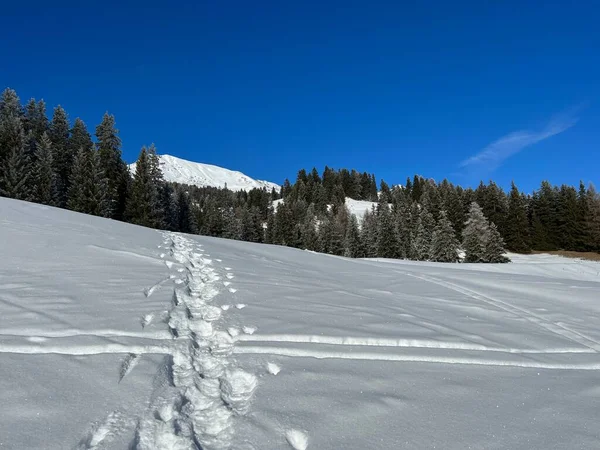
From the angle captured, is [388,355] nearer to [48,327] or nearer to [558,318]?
[48,327]

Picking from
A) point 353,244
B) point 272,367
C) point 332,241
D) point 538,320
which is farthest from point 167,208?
point 272,367

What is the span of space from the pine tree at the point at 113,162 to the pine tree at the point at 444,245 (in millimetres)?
41672

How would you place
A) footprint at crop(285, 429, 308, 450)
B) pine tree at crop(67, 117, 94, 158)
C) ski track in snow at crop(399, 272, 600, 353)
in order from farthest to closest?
pine tree at crop(67, 117, 94, 158) → ski track in snow at crop(399, 272, 600, 353) → footprint at crop(285, 429, 308, 450)

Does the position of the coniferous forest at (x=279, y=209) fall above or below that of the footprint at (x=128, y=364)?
above

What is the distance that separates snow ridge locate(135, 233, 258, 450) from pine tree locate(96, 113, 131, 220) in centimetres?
4677

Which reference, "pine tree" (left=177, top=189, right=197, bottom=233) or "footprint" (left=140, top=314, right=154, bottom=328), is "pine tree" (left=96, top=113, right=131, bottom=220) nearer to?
"pine tree" (left=177, top=189, right=197, bottom=233)

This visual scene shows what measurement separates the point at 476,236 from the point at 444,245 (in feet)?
14.0

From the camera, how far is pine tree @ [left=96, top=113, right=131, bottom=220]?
47.7 m

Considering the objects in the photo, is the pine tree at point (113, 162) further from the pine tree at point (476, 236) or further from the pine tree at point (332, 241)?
the pine tree at point (476, 236)

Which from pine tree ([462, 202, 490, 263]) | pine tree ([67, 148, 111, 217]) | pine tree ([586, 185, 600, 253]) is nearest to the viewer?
pine tree ([67, 148, 111, 217])

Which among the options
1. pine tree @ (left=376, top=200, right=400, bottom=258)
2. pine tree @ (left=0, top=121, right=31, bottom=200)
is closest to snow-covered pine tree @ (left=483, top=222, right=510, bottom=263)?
pine tree @ (left=376, top=200, right=400, bottom=258)

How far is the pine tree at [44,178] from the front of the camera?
3869 cm

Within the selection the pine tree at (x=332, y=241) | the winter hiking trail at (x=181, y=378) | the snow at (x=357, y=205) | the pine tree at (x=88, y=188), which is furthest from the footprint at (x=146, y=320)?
the snow at (x=357, y=205)

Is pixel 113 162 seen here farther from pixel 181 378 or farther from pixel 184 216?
pixel 181 378
